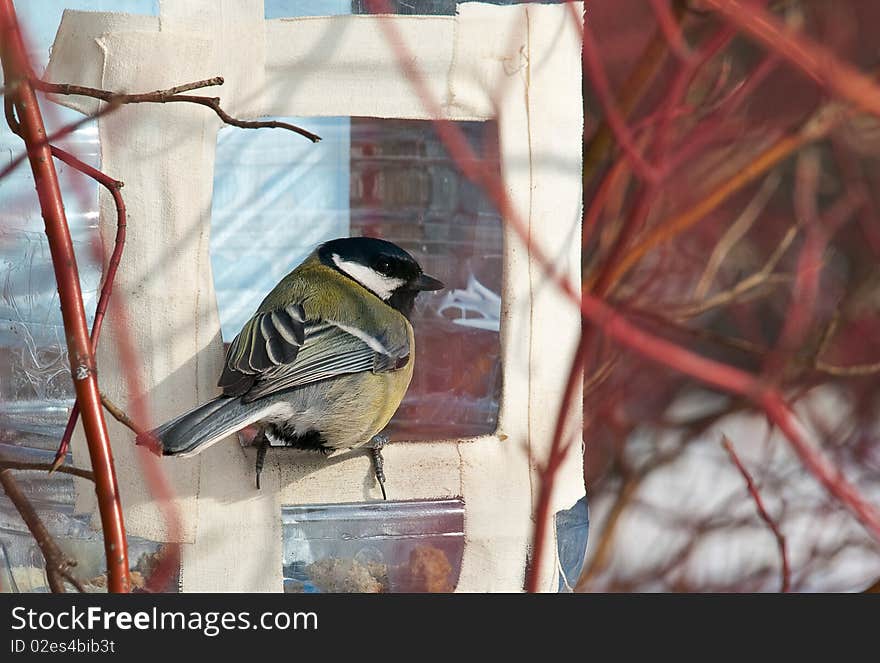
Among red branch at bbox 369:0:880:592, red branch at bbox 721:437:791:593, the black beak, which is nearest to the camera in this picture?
red branch at bbox 369:0:880:592

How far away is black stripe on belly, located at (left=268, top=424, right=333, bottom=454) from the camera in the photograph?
124cm

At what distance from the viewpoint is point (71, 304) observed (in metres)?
1.01

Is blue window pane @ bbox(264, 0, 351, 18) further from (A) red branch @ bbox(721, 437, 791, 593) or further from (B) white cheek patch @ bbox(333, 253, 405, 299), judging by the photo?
(A) red branch @ bbox(721, 437, 791, 593)

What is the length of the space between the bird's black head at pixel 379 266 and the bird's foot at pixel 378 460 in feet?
0.55

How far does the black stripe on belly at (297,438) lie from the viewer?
1.24 m

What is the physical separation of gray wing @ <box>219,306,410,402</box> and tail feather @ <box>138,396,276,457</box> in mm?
17

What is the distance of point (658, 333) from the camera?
81.3 inches

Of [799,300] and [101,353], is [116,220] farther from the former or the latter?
[799,300]

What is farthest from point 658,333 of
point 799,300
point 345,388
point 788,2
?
point 345,388

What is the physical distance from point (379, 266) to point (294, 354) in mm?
183

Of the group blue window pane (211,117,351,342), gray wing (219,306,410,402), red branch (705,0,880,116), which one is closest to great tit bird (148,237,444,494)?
gray wing (219,306,410,402)

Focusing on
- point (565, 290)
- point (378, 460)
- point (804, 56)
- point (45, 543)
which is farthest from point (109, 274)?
point (804, 56)

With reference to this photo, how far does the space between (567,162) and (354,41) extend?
0.29 m

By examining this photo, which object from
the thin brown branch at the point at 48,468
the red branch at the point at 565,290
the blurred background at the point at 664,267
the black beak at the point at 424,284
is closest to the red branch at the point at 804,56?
the blurred background at the point at 664,267
